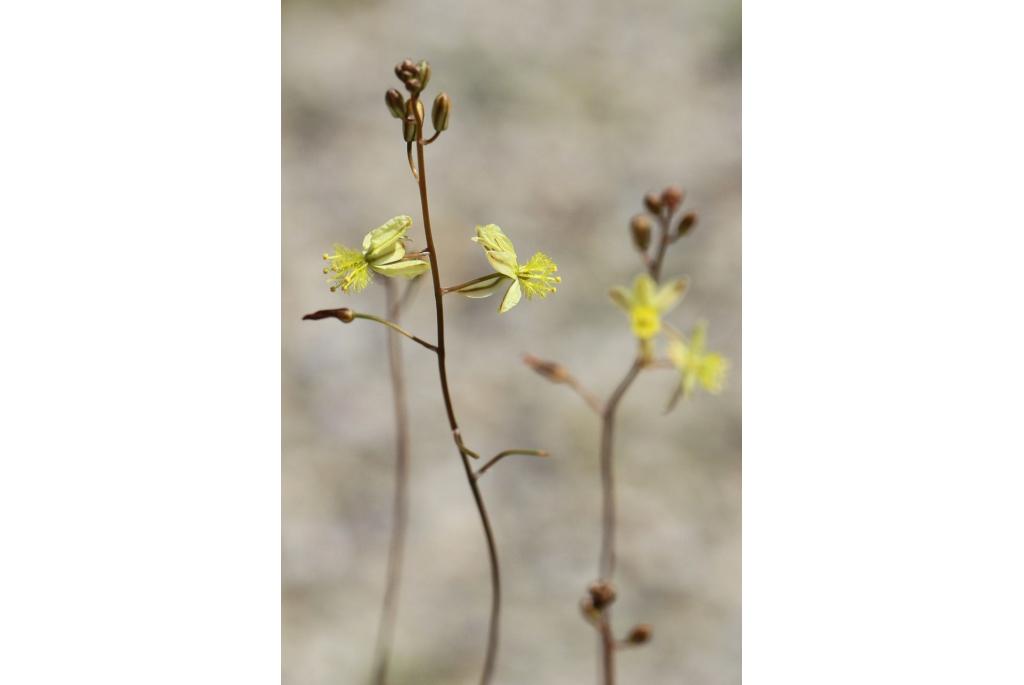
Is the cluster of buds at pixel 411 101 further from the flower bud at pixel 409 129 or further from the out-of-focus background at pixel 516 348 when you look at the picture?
the out-of-focus background at pixel 516 348

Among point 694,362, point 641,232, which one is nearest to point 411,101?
point 641,232

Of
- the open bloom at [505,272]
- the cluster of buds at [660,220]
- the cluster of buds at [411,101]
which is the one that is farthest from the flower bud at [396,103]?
the cluster of buds at [660,220]

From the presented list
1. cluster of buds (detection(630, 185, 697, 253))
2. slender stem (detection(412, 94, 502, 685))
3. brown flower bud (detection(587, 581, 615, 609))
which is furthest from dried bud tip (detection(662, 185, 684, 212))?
brown flower bud (detection(587, 581, 615, 609))

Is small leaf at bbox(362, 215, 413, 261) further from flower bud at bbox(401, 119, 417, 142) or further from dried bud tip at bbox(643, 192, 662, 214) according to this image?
dried bud tip at bbox(643, 192, 662, 214)

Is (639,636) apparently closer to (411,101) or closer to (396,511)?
(396,511)
